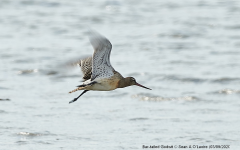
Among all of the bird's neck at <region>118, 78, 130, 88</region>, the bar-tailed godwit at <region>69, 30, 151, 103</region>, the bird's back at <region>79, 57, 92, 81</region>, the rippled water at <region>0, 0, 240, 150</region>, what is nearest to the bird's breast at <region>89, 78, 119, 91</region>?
the bar-tailed godwit at <region>69, 30, 151, 103</region>

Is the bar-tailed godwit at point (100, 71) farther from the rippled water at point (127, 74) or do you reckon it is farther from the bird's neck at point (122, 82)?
the rippled water at point (127, 74)

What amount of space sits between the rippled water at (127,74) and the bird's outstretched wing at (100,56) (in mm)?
643

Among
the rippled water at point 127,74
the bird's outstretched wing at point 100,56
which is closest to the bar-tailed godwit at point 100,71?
the bird's outstretched wing at point 100,56

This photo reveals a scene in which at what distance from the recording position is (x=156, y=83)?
35.4 ft

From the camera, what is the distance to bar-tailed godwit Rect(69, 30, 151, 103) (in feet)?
21.9

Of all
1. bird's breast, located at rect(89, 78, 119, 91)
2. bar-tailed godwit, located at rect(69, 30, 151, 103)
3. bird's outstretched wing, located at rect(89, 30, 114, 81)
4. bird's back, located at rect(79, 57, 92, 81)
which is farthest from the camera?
bird's back, located at rect(79, 57, 92, 81)

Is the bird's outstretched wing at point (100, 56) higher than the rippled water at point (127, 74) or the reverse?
higher

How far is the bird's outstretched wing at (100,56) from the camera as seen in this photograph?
6.50 metres

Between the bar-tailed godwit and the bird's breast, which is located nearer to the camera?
the bar-tailed godwit

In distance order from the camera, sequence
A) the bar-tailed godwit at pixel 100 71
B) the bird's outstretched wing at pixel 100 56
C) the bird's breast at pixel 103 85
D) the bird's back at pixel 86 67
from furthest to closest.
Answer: the bird's back at pixel 86 67 < the bird's breast at pixel 103 85 < the bar-tailed godwit at pixel 100 71 < the bird's outstretched wing at pixel 100 56

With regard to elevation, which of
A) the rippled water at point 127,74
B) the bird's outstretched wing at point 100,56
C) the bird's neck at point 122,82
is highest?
the bird's outstretched wing at point 100,56

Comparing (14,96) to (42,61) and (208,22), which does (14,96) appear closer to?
(42,61)

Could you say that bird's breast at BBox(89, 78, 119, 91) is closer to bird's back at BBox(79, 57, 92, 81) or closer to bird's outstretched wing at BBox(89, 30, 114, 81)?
bird's outstretched wing at BBox(89, 30, 114, 81)

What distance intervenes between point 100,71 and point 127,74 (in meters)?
4.31
